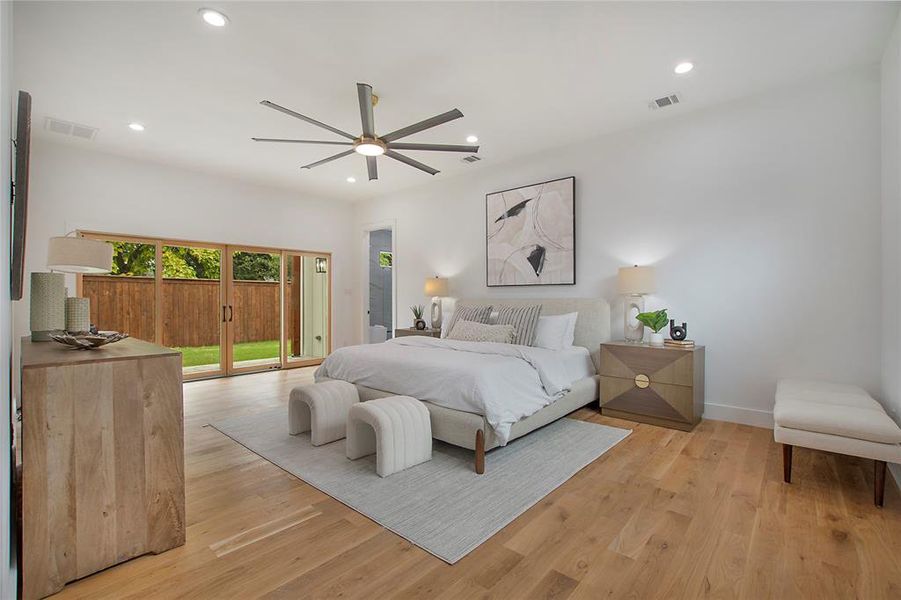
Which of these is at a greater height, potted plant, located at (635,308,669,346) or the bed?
potted plant, located at (635,308,669,346)

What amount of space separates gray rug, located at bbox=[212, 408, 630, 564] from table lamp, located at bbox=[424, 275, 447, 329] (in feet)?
8.98

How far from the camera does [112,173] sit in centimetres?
516

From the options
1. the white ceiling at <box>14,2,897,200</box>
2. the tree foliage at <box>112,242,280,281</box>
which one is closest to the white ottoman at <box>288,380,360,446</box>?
the white ceiling at <box>14,2,897,200</box>

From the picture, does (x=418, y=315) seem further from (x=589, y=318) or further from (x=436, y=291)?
(x=589, y=318)

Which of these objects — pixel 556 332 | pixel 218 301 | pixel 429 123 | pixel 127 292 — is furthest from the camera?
pixel 218 301

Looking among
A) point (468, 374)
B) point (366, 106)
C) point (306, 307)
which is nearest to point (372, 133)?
point (366, 106)

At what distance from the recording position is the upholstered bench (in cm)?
220

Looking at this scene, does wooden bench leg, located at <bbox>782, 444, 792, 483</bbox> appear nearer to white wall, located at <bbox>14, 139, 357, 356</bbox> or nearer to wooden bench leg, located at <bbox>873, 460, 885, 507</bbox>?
wooden bench leg, located at <bbox>873, 460, 885, 507</bbox>

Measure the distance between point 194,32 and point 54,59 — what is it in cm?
122

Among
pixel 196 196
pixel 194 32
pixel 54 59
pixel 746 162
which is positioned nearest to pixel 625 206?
pixel 746 162

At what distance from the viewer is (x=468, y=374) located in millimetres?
2947

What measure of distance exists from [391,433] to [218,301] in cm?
472

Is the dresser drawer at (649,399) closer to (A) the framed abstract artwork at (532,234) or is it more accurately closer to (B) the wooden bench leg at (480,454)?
(A) the framed abstract artwork at (532,234)

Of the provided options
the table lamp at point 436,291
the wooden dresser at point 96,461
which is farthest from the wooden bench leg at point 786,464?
the table lamp at point 436,291
